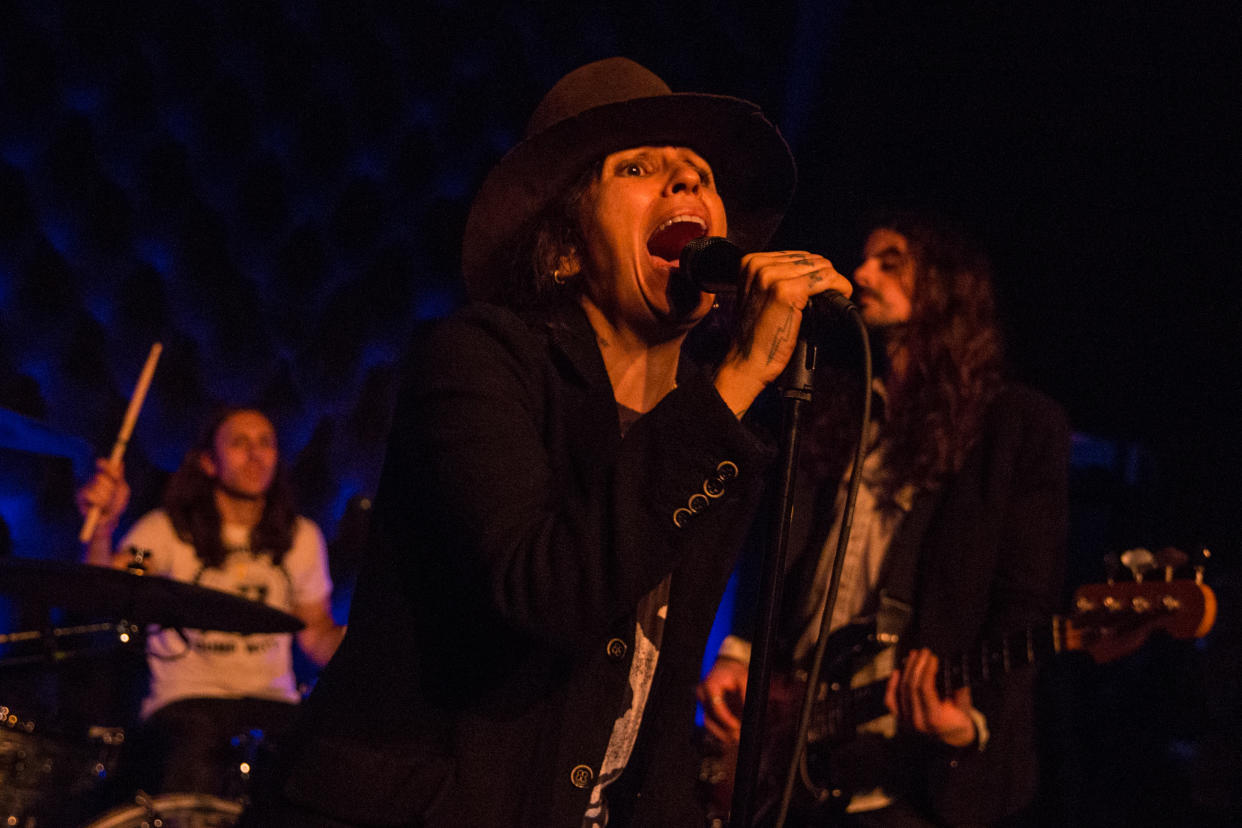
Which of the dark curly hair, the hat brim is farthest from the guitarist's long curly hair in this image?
the dark curly hair

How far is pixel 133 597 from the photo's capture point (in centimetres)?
242

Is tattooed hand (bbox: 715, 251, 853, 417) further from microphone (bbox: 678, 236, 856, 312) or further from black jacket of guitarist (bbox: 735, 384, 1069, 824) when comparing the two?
black jacket of guitarist (bbox: 735, 384, 1069, 824)

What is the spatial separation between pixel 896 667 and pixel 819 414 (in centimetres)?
84

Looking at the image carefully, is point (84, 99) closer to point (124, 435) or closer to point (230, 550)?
point (124, 435)

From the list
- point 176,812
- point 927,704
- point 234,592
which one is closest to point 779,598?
point 927,704

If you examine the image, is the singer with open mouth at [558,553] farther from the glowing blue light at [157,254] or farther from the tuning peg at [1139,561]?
the glowing blue light at [157,254]

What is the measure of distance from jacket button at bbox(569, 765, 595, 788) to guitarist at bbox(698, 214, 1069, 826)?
1125 mm

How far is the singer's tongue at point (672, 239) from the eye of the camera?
1549 millimetres

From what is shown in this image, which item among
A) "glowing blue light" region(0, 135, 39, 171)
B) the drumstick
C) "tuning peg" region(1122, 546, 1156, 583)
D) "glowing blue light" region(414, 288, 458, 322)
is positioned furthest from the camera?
"glowing blue light" region(414, 288, 458, 322)

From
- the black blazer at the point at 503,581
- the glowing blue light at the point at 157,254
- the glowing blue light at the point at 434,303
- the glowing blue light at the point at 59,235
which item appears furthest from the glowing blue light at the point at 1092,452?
the glowing blue light at the point at 59,235

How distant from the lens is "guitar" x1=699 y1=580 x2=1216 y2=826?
2.18 metres

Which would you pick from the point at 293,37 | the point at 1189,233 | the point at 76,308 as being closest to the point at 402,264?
the point at 293,37

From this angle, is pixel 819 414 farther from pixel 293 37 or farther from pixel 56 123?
pixel 56 123

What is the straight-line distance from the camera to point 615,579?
106cm
